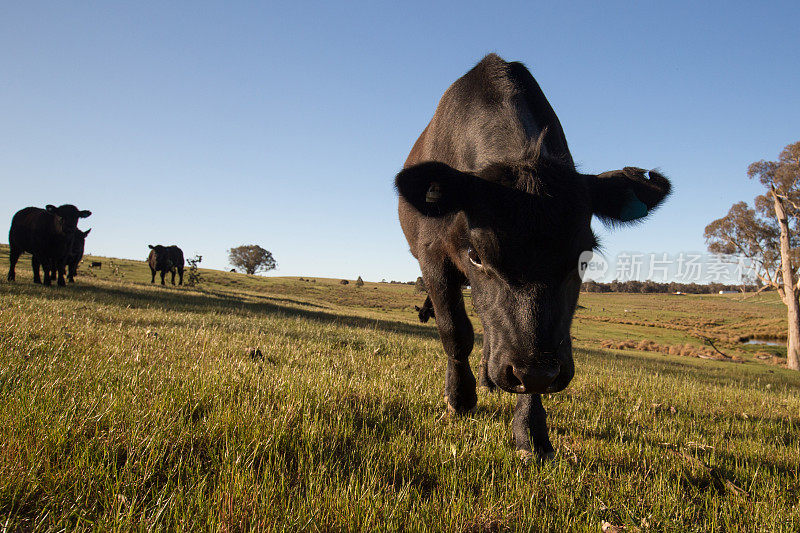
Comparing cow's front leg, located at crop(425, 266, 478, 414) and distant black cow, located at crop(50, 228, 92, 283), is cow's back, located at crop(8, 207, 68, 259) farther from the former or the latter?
cow's front leg, located at crop(425, 266, 478, 414)

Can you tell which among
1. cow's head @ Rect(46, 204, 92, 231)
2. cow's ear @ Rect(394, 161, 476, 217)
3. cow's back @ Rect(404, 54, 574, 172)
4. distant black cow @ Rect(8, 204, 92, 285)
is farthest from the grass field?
cow's head @ Rect(46, 204, 92, 231)

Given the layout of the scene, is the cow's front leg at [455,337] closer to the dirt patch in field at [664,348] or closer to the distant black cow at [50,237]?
the distant black cow at [50,237]

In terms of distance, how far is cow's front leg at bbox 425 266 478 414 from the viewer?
3.90 m

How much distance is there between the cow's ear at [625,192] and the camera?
3.37m

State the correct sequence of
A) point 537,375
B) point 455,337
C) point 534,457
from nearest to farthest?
point 537,375 < point 534,457 < point 455,337

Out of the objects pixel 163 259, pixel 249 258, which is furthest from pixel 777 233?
pixel 249 258

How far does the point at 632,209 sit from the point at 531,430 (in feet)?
6.63

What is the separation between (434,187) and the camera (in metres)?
3.23

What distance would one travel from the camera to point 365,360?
20.1 feet

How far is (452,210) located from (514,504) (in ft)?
6.81

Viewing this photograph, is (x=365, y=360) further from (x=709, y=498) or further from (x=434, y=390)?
(x=709, y=498)

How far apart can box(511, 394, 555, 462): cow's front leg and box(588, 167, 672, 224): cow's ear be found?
167 centimetres

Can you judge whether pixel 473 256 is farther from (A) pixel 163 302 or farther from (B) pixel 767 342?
(B) pixel 767 342

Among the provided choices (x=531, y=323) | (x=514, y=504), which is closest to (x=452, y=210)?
(x=531, y=323)
